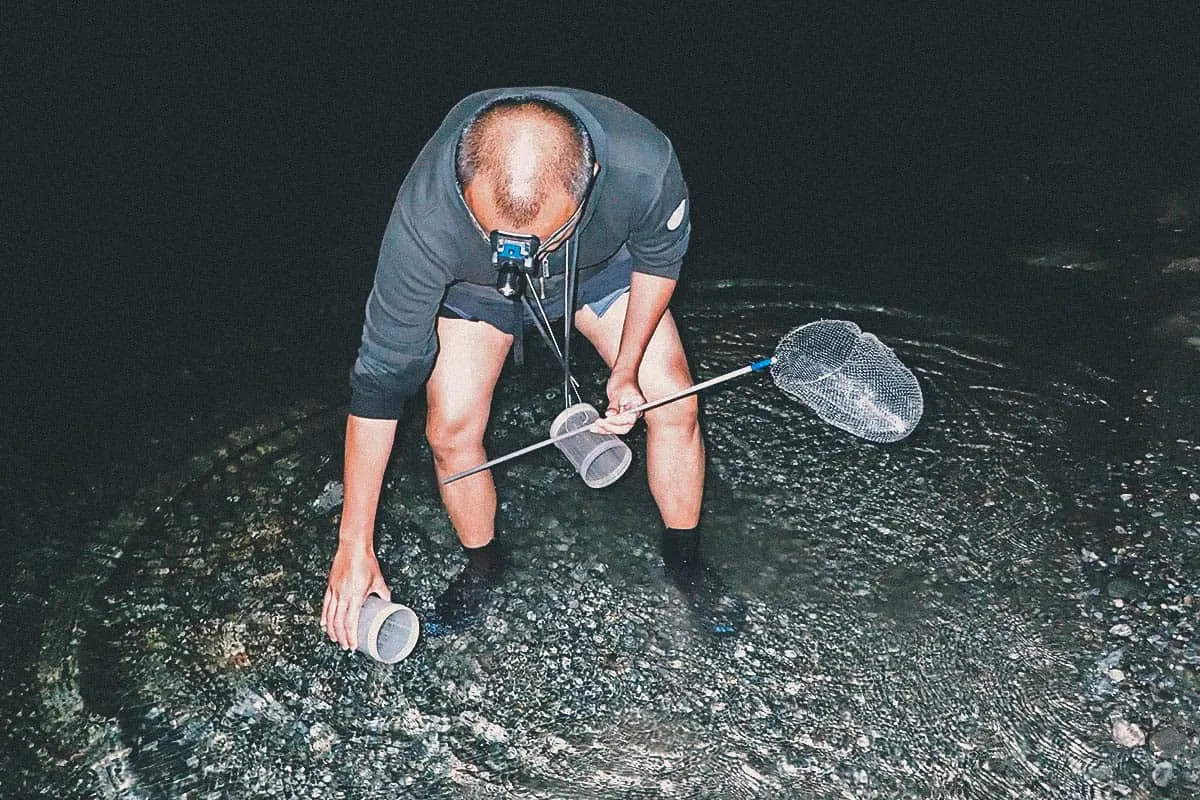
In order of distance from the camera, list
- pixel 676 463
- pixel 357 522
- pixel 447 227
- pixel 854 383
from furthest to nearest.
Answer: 1. pixel 854 383
2. pixel 676 463
3. pixel 357 522
4. pixel 447 227

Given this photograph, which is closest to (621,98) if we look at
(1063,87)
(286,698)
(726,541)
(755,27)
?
(755,27)

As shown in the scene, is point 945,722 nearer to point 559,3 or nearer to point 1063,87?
point 1063,87

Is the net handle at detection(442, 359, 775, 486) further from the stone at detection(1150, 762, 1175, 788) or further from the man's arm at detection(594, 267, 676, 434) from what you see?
the stone at detection(1150, 762, 1175, 788)

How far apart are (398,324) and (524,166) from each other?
1.46 ft

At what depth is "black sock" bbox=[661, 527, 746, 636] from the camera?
2.94 metres

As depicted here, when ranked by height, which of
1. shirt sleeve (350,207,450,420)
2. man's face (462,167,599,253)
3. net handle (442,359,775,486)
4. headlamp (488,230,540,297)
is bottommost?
net handle (442,359,775,486)

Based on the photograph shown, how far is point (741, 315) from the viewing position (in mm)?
4211

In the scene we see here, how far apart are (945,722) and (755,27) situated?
5.31 meters

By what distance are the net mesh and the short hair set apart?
3.96 ft

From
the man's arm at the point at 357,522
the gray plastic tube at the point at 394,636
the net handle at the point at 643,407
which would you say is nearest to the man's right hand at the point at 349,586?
the man's arm at the point at 357,522

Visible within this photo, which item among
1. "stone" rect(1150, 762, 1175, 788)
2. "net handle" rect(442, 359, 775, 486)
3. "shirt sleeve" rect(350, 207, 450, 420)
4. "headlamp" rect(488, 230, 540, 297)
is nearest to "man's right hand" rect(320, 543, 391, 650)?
"shirt sleeve" rect(350, 207, 450, 420)

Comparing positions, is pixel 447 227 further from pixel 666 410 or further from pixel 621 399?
pixel 666 410

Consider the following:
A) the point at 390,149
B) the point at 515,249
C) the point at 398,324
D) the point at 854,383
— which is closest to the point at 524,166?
the point at 515,249

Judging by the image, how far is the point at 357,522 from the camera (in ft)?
7.74
